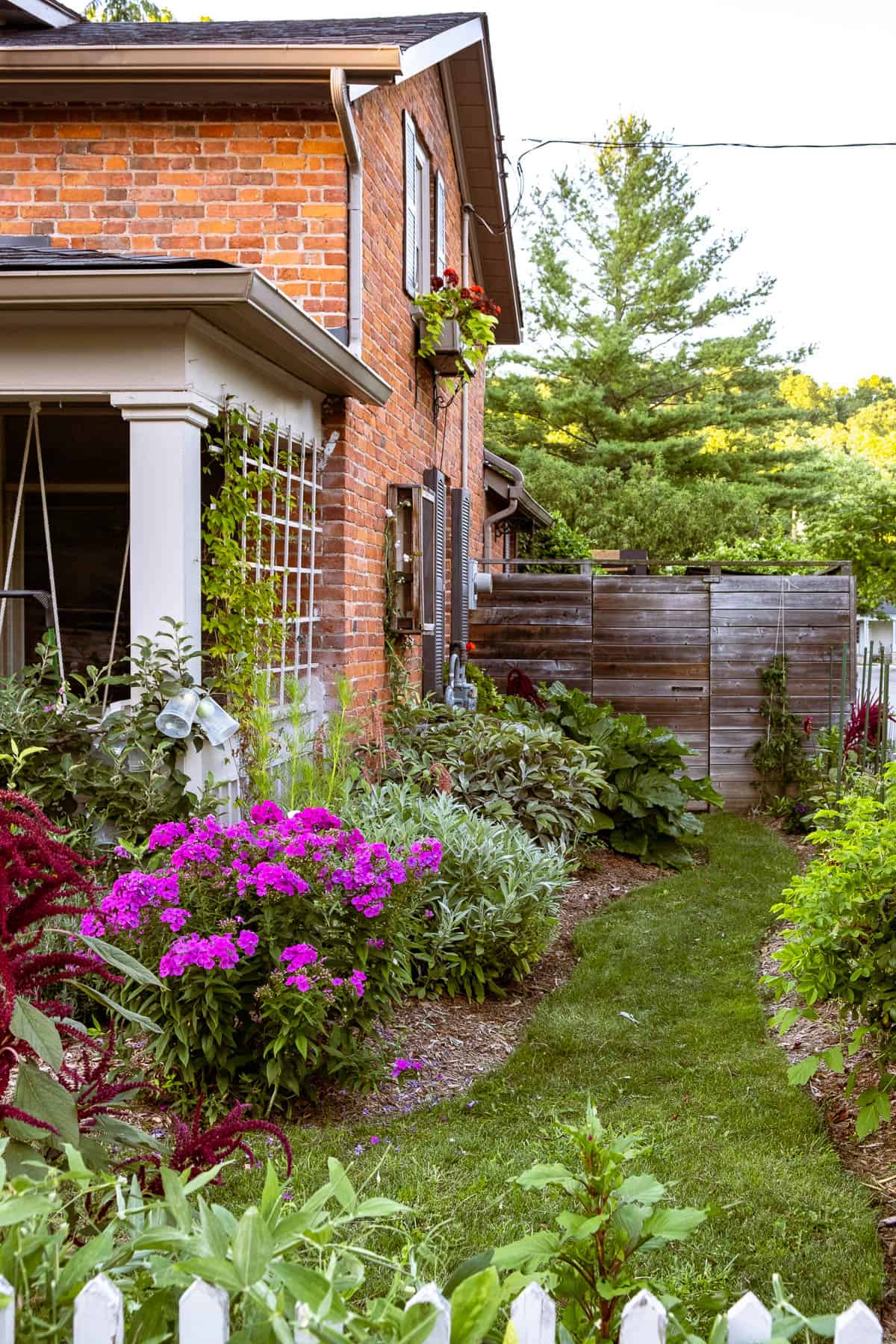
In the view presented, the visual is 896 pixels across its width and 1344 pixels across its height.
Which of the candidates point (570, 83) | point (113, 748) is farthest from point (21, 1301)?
point (570, 83)

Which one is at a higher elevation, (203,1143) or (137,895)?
(203,1143)

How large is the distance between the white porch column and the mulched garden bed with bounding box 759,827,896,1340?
2.88 meters

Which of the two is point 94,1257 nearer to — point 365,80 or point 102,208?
point 365,80

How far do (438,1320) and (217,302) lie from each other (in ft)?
13.1

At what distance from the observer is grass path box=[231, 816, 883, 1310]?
296 centimetres

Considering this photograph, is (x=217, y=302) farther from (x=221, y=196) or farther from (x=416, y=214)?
(x=416, y=214)

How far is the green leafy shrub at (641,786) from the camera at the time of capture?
8.45 meters

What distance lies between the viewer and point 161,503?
4.85m

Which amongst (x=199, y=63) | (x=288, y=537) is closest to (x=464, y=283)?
(x=199, y=63)

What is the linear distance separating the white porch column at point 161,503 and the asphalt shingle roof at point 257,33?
2.49 m

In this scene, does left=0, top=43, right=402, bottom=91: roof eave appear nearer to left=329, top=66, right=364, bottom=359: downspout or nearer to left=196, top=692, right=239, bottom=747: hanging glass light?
left=329, top=66, right=364, bottom=359: downspout

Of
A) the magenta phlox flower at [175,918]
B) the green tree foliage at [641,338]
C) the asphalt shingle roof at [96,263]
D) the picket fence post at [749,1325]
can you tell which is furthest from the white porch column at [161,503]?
the green tree foliage at [641,338]

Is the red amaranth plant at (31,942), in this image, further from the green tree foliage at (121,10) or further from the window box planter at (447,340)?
the green tree foliage at (121,10)

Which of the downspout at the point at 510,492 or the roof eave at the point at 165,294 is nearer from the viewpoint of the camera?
the roof eave at the point at 165,294
